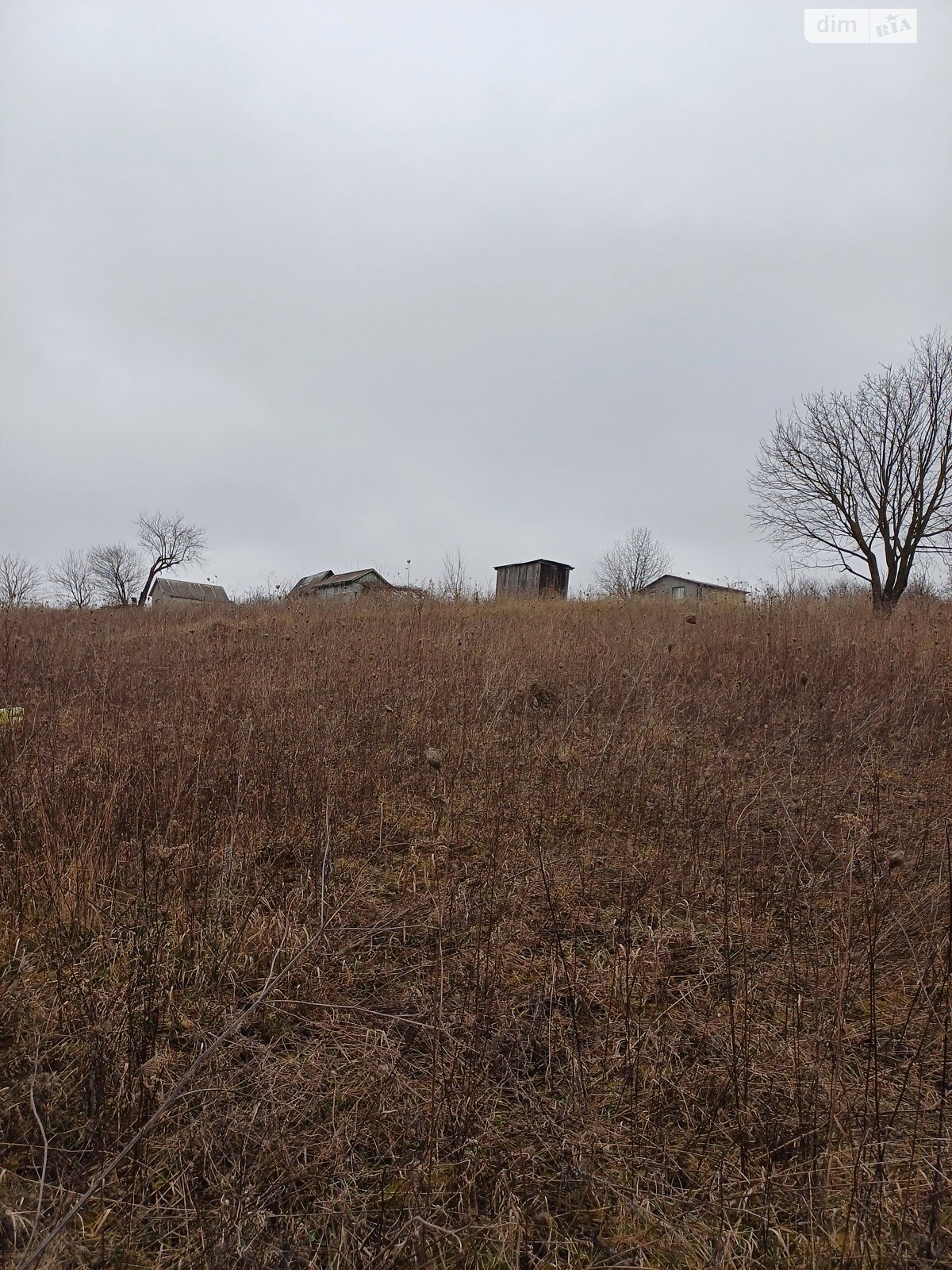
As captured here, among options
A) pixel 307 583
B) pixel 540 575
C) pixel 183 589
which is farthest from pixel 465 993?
pixel 183 589

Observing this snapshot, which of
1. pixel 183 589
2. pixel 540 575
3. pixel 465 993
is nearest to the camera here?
pixel 465 993

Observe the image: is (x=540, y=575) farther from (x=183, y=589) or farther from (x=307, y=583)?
(x=183, y=589)

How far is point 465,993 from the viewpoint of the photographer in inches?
78.9

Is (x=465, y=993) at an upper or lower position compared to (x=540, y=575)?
lower

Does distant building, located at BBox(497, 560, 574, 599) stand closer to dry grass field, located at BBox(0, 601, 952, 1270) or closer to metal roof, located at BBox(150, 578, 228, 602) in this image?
dry grass field, located at BBox(0, 601, 952, 1270)

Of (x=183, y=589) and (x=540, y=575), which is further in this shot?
(x=183, y=589)

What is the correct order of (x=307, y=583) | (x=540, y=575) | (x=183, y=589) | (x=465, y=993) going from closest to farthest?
1. (x=465, y=993)
2. (x=540, y=575)
3. (x=307, y=583)
4. (x=183, y=589)

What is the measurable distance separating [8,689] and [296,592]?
9.43m

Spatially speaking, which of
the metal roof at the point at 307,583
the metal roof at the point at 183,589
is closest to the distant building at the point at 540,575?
the metal roof at the point at 307,583

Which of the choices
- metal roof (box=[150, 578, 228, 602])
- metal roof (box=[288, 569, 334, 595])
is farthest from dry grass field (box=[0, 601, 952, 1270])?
metal roof (box=[150, 578, 228, 602])

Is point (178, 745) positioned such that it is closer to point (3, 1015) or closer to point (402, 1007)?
point (3, 1015)

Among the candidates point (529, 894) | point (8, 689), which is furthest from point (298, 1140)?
point (8, 689)

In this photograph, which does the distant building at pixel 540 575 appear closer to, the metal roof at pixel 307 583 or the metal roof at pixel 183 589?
the metal roof at pixel 307 583

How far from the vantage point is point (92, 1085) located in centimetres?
156
